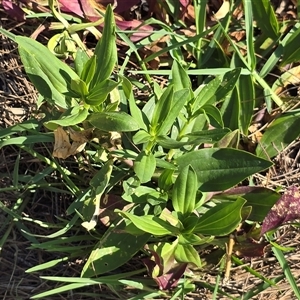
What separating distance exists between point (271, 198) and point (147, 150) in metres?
0.34

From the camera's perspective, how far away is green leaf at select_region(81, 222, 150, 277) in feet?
3.92

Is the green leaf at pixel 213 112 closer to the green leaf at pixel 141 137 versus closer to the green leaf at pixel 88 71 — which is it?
the green leaf at pixel 141 137

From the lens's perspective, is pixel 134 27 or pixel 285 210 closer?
pixel 285 210

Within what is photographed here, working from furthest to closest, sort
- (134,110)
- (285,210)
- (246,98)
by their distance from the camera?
(246,98) < (285,210) < (134,110)

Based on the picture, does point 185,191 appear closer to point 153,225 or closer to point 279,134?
point 153,225

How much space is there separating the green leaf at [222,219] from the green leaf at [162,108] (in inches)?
8.6

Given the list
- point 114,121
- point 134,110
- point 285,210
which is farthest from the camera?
point 285,210

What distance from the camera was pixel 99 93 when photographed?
0.97m

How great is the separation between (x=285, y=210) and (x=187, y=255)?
26 centimetres

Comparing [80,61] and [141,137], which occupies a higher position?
[80,61]

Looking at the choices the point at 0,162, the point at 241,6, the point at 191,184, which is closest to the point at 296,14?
the point at 241,6

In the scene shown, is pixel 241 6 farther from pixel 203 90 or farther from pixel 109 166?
pixel 109 166

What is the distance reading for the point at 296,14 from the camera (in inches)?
54.9

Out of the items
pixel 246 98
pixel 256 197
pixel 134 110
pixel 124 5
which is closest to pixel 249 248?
pixel 256 197
